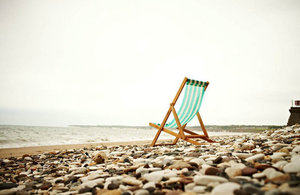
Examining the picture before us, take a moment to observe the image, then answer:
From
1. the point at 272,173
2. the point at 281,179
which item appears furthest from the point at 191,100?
the point at 281,179

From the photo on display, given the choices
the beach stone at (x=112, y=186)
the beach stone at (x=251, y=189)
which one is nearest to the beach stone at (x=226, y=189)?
the beach stone at (x=251, y=189)

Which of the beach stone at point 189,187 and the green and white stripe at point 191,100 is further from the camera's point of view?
the green and white stripe at point 191,100

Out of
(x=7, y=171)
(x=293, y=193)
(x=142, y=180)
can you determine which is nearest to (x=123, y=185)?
(x=142, y=180)

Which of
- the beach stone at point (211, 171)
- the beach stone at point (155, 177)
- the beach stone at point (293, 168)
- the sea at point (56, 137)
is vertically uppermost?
the beach stone at point (293, 168)

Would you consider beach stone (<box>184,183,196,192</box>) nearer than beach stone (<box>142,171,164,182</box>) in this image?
Yes

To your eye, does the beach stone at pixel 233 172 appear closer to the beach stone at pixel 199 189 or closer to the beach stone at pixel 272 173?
the beach stone at pixel 272 173

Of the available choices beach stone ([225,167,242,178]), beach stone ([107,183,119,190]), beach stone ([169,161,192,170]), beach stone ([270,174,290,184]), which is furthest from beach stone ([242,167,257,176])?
beach stone ([107,183,119,190])

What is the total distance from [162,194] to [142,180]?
19.0 inches

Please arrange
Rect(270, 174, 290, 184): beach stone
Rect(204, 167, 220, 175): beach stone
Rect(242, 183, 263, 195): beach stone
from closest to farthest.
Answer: Rect(242, 183, 263, 195): beach stone
Rect(270, 174, 290, 184): beach stone
Rect(204, 167, 220, 175): beach stone

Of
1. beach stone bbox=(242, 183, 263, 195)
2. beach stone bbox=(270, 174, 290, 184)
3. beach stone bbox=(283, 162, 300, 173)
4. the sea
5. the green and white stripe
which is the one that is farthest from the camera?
the sea

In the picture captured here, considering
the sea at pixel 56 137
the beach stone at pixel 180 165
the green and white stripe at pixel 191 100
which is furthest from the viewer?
the sea at pixel 56 137

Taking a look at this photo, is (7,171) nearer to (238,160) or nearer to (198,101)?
(238,160)

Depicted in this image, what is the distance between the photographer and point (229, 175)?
1.70m

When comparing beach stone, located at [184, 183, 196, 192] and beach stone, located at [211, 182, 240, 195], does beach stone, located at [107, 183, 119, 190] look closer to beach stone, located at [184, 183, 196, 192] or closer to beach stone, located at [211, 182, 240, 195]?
beach stone, located at [184, 183, 196, 192]
